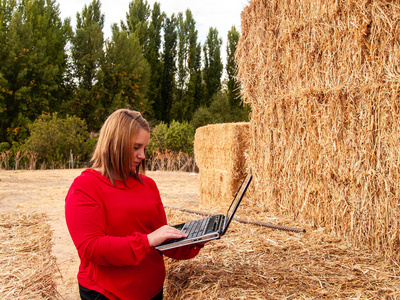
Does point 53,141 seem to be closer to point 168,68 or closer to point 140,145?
point 140,145

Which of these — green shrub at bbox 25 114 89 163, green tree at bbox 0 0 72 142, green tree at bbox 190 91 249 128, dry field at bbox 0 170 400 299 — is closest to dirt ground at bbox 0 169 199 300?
dry field at bbox 0 170 400 299

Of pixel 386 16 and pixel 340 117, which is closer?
pixel 386 16

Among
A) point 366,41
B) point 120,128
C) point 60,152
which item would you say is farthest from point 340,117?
point 60,152

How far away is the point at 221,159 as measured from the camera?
18.1 feet

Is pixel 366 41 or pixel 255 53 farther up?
pixel 255 53

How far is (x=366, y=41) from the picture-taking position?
2805 mm

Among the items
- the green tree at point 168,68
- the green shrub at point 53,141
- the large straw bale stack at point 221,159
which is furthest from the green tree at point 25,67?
the large straw bale stack at point 221,159

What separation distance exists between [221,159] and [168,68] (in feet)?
82.8

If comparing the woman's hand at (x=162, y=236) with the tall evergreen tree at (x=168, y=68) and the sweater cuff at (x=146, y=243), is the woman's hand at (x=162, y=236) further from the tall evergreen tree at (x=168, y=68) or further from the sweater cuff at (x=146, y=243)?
the tall evergreen tree at (x=168, y=68)

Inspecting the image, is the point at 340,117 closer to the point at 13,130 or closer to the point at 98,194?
the point at 98,194

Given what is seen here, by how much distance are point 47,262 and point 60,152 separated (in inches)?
536

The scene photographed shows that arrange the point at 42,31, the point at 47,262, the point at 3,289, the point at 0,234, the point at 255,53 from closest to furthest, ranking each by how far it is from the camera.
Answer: the point at 3,289 < the point at 47,262 < the point at 0,234 < the point at 255,53 < the point at 42,31

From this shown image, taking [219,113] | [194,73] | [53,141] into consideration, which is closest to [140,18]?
[194,73]

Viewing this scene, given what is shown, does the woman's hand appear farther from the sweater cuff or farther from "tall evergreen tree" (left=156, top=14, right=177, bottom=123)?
"tall evergreen tree" (left=156, top=14, right=177, bottom=123)
